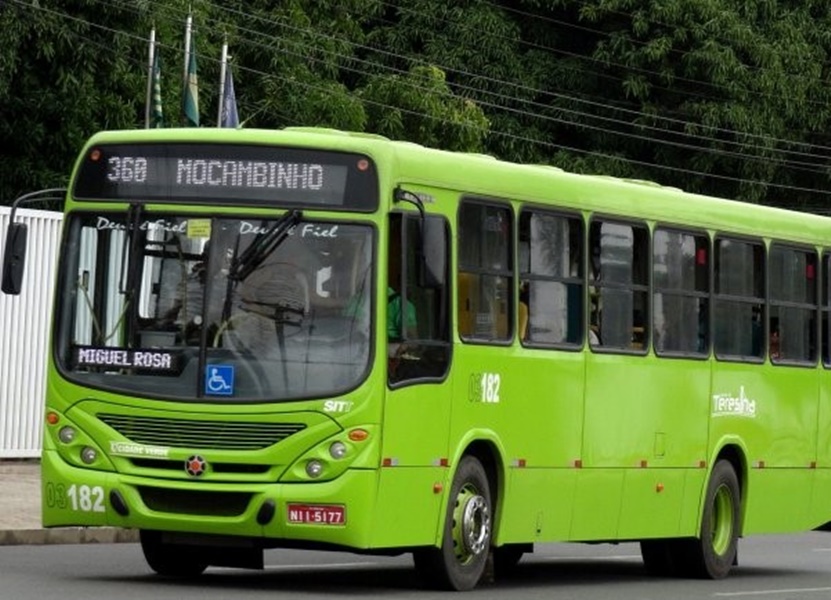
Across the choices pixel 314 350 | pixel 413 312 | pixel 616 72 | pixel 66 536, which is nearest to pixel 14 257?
pixel 314 350

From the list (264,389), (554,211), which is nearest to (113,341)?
(264,389)

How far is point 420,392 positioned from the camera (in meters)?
15.9

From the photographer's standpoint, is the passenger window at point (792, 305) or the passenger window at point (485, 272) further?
the passenger window at point (792, 305)

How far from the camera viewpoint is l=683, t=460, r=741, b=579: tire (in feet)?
66.3


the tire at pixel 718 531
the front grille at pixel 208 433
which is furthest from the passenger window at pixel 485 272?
the tire at pixel 718 531

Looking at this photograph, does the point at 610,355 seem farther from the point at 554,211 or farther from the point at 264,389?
the point at 264,389

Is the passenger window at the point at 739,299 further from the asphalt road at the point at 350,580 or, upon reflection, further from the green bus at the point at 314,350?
the green bus at the point at 314,350

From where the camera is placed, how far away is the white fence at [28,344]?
88.2 feet

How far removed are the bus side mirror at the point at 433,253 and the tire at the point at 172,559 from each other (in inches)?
97.5

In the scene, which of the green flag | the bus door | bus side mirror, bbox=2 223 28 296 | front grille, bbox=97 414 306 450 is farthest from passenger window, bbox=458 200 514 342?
the green flag

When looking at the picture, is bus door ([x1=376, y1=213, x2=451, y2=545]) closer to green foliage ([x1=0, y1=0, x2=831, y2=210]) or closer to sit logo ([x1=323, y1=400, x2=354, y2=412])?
sit logo ([x1=323, y1=400, x2=354, y2=412])

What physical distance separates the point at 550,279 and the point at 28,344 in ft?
35.3

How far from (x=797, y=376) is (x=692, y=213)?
236 centimetres

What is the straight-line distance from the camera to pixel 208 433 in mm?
15422
